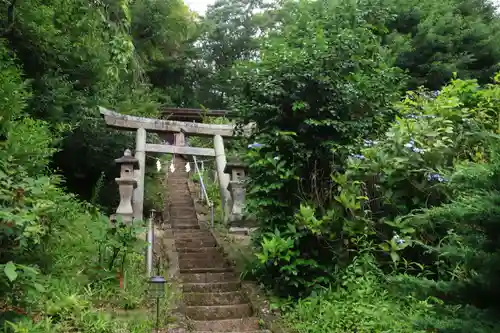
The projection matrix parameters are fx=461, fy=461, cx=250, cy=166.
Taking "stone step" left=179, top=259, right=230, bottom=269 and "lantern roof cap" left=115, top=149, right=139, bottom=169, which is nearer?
"stone step" left=179, top=259, right=230, bottom=269

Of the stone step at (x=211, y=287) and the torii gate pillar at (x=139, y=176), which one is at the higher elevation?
the torii gate pillar at (x=139, y=176)

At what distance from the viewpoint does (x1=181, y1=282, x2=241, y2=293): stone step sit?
21.5ft

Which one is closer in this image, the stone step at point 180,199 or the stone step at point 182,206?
the stone step at point 182,206

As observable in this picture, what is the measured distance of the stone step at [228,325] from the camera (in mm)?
5422

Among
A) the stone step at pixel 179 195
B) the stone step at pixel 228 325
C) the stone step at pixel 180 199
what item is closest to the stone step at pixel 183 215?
the stone step at pixel 180 199

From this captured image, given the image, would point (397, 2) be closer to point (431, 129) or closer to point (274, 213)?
point (431, 129)

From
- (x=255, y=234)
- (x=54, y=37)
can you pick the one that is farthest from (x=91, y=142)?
(x=255, y=234)

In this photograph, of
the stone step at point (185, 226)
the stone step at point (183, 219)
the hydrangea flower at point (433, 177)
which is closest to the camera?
the hydrangea flower at point (433, 177)

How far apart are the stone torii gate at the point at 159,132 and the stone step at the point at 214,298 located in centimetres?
398

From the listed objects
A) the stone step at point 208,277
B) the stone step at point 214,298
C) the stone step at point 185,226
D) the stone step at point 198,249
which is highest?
the stone step at point 185,226

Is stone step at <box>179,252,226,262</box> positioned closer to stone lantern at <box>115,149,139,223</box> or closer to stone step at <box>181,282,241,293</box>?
stone step at <box>181,282,241,293</box>

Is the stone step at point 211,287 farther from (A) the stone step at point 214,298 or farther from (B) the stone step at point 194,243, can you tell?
(B) the stone step at point 194,243

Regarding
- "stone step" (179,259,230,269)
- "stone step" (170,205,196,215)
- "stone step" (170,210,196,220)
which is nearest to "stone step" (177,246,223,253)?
"stone step" (179,259,230,269)

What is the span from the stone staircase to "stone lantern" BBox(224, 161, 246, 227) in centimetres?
67
